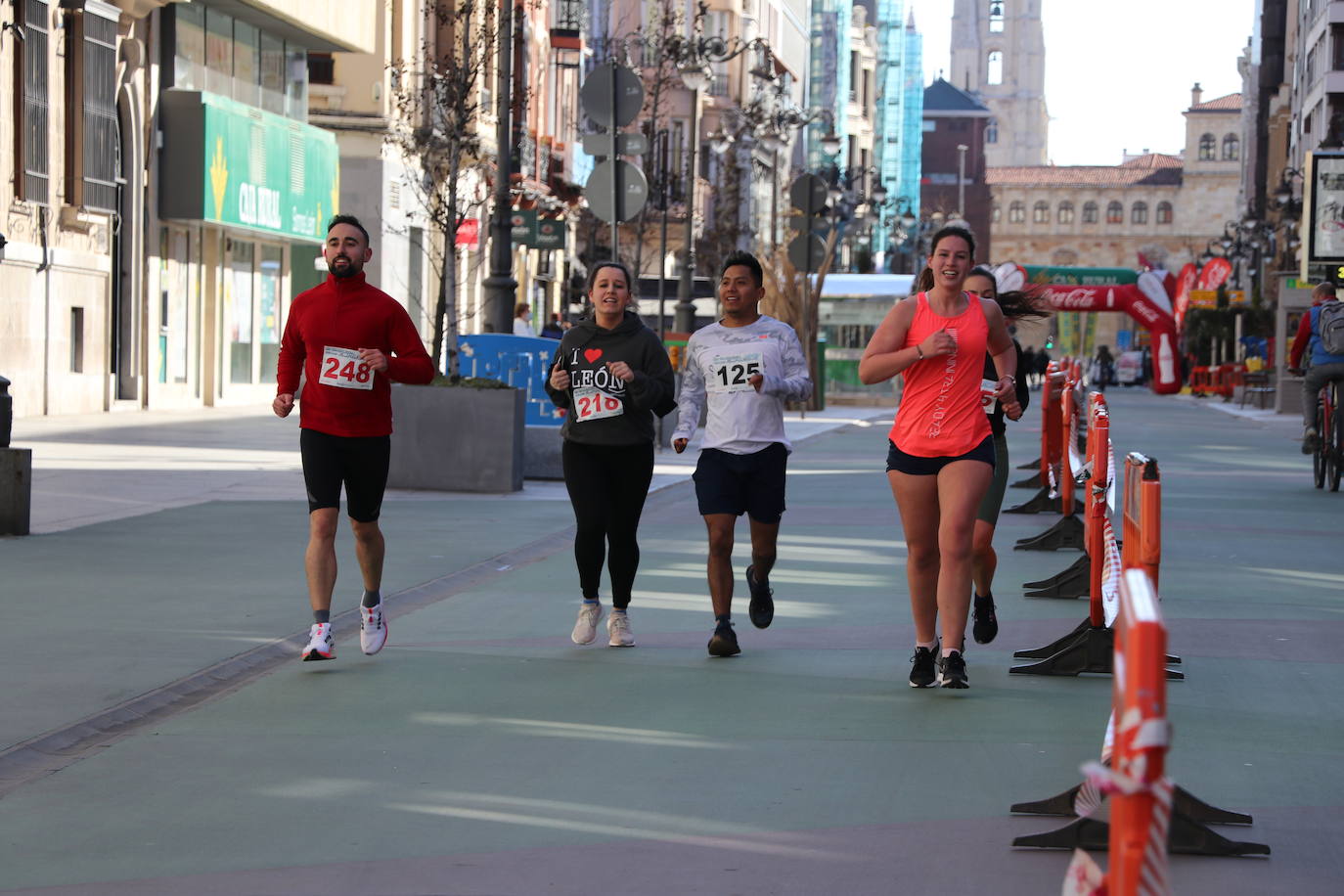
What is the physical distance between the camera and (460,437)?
59.6 feet

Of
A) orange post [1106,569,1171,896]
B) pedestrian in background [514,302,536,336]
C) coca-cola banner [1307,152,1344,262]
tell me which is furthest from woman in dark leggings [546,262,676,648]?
coca-cola banner [1307,152,1344,262]

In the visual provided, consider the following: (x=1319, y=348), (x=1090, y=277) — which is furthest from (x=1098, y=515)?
(x=1090, y=277)

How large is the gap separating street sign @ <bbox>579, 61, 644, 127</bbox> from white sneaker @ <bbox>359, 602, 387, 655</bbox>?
12.3 meters

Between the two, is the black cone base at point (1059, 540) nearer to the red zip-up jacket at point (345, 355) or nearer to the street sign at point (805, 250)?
the red zip-up jacket at point (345, 355)

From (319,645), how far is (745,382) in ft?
6.79

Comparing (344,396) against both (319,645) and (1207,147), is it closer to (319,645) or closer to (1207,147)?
(319,645)

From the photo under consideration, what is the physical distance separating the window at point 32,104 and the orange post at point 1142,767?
1082 inches

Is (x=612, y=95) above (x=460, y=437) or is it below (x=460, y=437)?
above

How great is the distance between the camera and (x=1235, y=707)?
7988mm

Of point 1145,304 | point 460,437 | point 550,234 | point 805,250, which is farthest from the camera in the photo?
point 1145,304

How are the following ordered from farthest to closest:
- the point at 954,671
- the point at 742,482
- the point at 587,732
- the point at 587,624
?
the point at 587,624 < the point at 742,482 < the point at 954,671 < the point at 587,732

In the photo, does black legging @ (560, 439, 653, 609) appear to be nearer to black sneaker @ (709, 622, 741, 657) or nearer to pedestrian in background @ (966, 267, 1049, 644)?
black sneaker @ (709, 622, 741, 657)

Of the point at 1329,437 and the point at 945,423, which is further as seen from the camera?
the point at 1329,437

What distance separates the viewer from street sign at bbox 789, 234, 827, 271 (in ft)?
123
